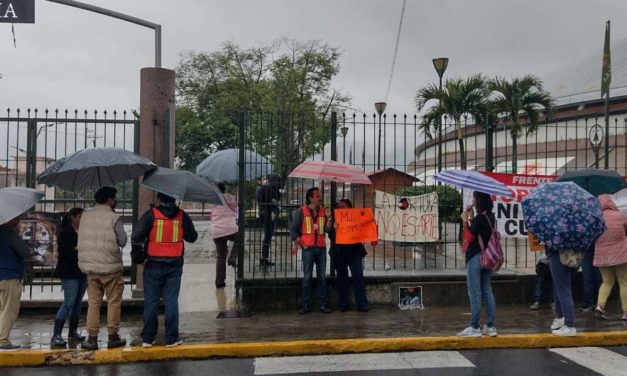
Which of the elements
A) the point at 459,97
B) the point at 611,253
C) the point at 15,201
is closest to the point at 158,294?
the point at 15,201

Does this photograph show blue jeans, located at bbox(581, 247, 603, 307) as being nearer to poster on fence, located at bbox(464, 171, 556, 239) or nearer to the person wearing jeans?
poster on fence, located at bbox(464, 171, 556, 239)

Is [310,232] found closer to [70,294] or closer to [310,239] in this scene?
[310,239]

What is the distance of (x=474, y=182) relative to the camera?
6.69 meters

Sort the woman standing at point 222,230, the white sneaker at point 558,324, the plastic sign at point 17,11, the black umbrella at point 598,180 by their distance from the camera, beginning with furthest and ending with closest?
the woman standing at point 222,230 → the plastic sign at point 17,11 → the black umbrella at point 598,180 → the white sneaker at point 558,324

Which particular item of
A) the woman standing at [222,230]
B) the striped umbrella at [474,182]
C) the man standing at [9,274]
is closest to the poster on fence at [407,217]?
the striped umbrella at [474,182]

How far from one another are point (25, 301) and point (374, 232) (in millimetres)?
5133

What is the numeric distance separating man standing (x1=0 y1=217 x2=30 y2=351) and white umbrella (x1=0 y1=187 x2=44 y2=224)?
0.29 m

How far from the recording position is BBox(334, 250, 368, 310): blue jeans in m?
8.00

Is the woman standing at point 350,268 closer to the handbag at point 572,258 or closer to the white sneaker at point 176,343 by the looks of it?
the white sneaker at point 176,343

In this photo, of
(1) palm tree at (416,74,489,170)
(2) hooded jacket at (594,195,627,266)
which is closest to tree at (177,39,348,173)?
(1) palm tree at (416,74,489,170)

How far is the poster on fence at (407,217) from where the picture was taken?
8.84m

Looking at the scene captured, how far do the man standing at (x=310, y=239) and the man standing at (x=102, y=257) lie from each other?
2.52 metres

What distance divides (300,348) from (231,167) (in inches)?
152

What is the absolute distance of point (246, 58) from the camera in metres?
33.5
